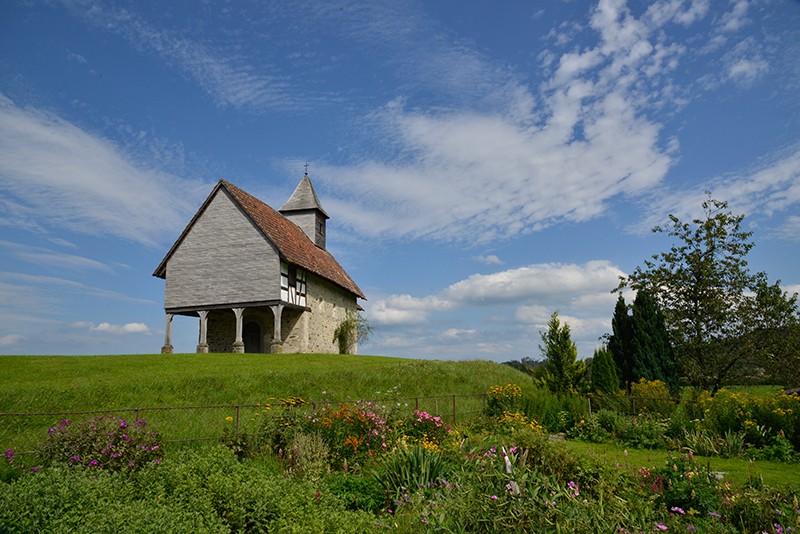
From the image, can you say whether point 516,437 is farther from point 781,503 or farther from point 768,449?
point 768,449

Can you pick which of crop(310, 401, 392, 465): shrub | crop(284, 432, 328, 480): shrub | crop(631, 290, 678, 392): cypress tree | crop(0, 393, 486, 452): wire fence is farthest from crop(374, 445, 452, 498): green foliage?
crop(631, 290, 678, 392): cypress tree

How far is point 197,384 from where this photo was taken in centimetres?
1576

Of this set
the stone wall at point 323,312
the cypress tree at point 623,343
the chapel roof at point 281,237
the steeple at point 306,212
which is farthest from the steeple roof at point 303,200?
the cypress tree at point 623,343

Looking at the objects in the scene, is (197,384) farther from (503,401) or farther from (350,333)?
(350,333)

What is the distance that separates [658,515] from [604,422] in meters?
8.23

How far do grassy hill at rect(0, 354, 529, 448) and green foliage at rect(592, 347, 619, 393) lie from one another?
3645 mm

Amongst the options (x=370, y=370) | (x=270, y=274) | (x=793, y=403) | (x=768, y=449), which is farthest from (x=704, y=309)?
(x=270, y=274)

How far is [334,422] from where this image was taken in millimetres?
9109

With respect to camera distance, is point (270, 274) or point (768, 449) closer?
point (768, 449)

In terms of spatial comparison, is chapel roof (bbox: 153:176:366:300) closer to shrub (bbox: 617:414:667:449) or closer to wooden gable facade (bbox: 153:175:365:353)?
wooden gable facade (bbox: 153:175:365:353)

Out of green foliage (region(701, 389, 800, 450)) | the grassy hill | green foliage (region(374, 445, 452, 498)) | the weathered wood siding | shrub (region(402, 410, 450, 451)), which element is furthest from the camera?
the weathered wood siding

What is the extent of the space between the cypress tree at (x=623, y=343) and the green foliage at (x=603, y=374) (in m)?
3.41

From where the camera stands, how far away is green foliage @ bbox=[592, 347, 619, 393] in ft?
52.4

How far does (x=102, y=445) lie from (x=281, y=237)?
20.2m
